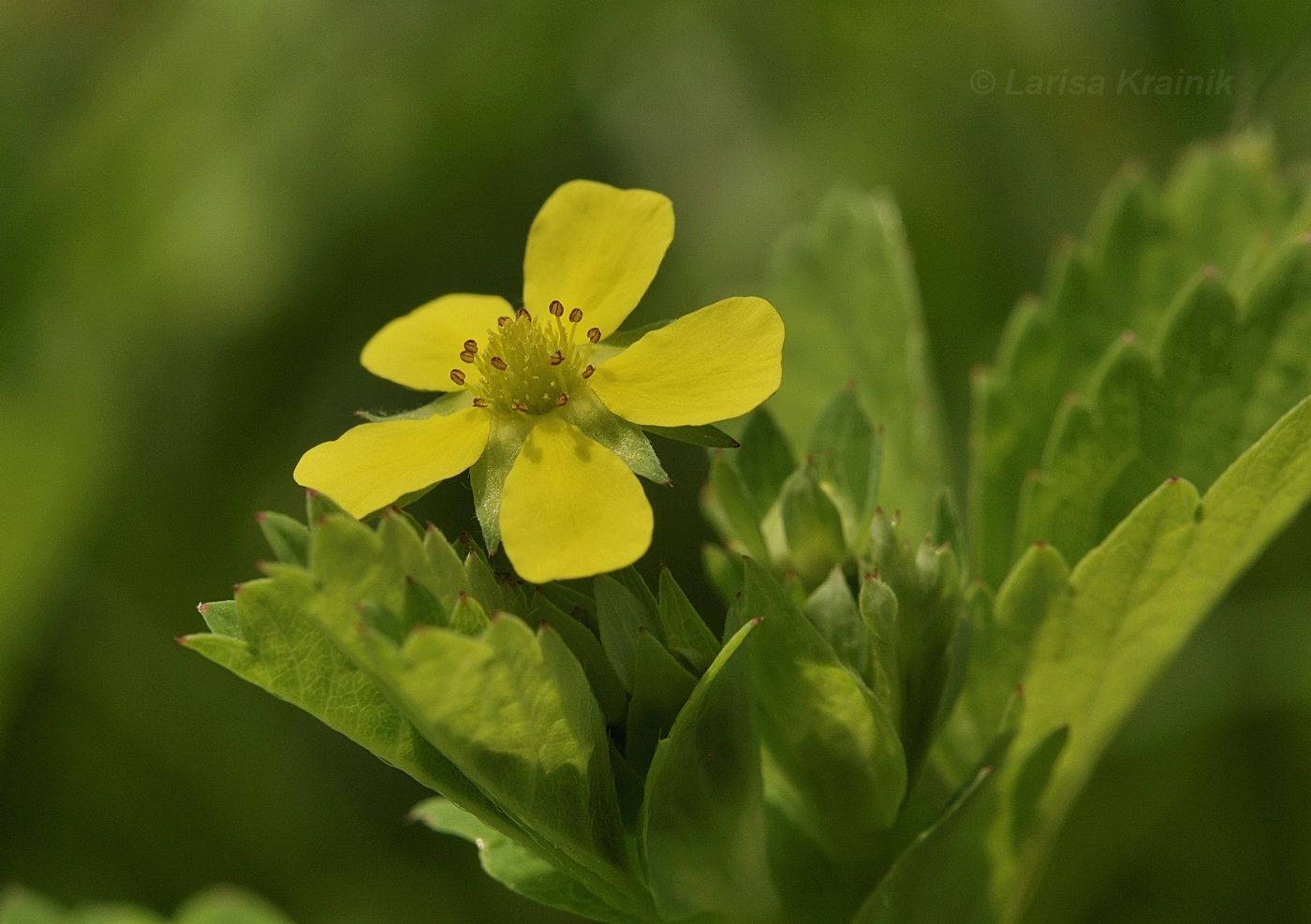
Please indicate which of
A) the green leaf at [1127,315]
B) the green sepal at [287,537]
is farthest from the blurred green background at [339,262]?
the green sepal at [287,537]

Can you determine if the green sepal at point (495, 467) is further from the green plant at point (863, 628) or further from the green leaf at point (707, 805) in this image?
the green leaf at point (707, 805)

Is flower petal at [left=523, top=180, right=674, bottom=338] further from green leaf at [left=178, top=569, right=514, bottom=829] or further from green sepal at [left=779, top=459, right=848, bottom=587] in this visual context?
green leaf at [left=178, top=569, right=514, bottom=829]

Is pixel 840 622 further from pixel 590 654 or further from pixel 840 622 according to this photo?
pixel 590 654

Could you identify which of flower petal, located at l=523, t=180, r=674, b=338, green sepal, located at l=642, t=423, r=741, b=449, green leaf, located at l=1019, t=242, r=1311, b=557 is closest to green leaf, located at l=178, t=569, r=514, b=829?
green sepal, located at l=642, t=423, r=741, b=449

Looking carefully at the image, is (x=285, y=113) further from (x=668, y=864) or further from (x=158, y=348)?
(x=668, y=864)

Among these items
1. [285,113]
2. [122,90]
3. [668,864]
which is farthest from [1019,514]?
[122,90]

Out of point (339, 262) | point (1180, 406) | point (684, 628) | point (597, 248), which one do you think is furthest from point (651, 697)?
point (339, 262)
